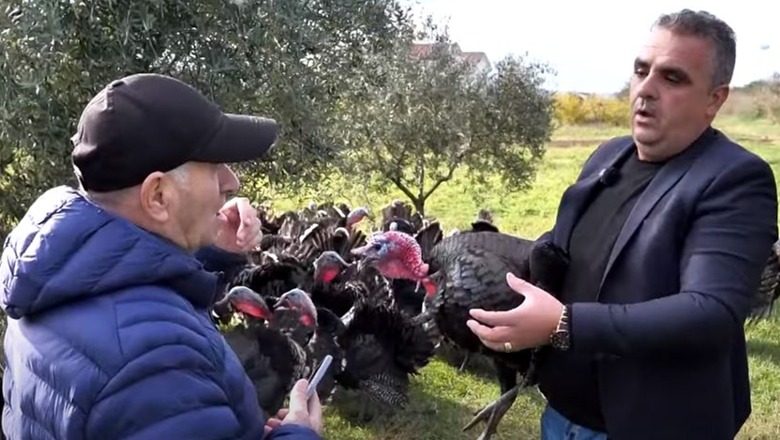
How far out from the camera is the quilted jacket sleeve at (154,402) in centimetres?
145

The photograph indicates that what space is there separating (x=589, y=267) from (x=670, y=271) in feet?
0.93

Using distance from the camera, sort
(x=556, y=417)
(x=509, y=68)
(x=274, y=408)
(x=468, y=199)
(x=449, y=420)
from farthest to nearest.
Answer: (x=468, y=199)
(x=509, y=68)
(x=449, y=420)
(x=274, y=408)
(x=556, y=417)

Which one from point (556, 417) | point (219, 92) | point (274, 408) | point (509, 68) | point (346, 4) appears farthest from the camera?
point (509, 68)

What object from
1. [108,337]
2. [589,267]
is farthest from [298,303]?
[108,337]

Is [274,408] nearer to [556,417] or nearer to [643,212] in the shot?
[556,417]

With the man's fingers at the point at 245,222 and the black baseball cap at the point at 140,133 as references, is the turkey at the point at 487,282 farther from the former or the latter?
the black baseball cap at the point at 140,133

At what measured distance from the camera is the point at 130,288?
1.54 m

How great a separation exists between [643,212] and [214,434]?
4.25 ft

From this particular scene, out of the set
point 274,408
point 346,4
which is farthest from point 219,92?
point 274,408

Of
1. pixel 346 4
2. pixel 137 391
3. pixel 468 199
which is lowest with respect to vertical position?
pixel 468 199

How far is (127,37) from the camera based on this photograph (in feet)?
11.8

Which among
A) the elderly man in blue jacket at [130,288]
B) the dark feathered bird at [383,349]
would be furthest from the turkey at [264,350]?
the elderly man in blue jacket at [130,288]

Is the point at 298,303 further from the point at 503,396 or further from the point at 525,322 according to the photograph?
the point at 525,322

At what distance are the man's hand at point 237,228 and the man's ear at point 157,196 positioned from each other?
3.62 ft
